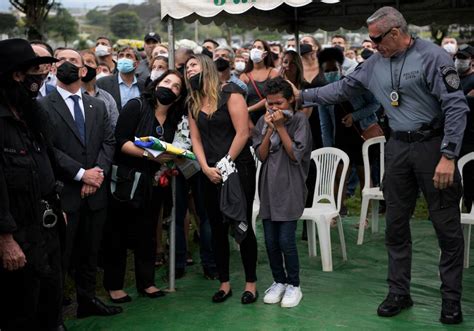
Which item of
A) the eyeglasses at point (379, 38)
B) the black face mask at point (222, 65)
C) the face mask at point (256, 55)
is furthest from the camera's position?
the face mask at point (256, 55)

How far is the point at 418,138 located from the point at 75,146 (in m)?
2.33

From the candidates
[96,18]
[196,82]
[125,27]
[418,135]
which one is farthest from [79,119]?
[96,18]

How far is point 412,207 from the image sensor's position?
15.4ft

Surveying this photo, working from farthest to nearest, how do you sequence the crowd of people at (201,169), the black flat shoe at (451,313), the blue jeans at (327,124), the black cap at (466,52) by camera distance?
the blue jeans at (327,124) → the black cap at (466,52) → the black flat shoe at (451,313) → the crowd of people at (201,169)

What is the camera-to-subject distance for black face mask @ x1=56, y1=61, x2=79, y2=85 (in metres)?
4.74

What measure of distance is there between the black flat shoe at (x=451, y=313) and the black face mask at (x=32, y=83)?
116 inches

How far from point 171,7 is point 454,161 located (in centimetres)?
276

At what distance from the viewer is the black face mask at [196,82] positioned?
5.07 meters

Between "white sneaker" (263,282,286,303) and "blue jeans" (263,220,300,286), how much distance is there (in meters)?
0.04

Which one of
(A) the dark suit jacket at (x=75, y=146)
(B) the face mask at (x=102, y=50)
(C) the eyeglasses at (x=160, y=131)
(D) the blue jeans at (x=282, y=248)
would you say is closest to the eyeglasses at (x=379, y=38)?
(D) the blue jeans at (x=282, y=248)

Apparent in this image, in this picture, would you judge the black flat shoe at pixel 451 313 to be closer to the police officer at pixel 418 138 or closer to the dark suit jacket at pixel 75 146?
the police officer at pixel 418 138

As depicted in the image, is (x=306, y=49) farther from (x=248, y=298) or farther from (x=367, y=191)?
(x=248, y=298)

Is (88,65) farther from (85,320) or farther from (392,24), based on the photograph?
(392,24)

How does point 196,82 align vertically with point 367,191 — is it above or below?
above
